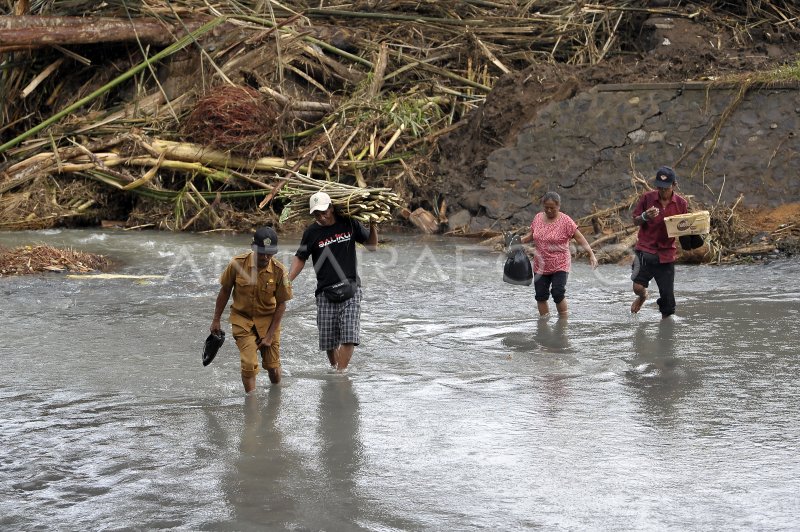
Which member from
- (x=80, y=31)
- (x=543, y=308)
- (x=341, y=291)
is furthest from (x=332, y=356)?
(x=80, y=31)

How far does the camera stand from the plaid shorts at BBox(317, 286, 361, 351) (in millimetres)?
7785

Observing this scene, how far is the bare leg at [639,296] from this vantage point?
383 inches

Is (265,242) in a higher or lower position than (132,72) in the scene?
lower

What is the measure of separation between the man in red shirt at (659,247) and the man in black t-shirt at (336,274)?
3.05 metres

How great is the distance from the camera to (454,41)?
1909 cm

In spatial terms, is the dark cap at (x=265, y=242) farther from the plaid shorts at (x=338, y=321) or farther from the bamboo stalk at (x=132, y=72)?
the bamboo stalk at (x=132, y=72)

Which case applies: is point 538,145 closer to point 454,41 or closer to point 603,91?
point 603,91

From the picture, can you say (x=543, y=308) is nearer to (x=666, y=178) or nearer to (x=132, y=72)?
(x=666, y=178)

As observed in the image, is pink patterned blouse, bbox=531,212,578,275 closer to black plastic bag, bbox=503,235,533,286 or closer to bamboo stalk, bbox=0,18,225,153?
black plastic bag, bbox=503,235,533,286

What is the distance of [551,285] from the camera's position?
10055 millimetres

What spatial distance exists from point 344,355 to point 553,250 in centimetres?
290

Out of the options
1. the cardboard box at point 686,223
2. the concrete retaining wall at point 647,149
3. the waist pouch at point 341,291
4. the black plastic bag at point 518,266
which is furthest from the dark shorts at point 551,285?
the concrete retaining wall at point 647,149

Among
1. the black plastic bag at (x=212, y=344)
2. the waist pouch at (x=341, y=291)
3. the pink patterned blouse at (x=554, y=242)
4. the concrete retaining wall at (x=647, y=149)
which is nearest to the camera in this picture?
the black plastic bag at (x=212, y=344)

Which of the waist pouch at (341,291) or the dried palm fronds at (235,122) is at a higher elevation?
the dried palm fronds at (235,122)
